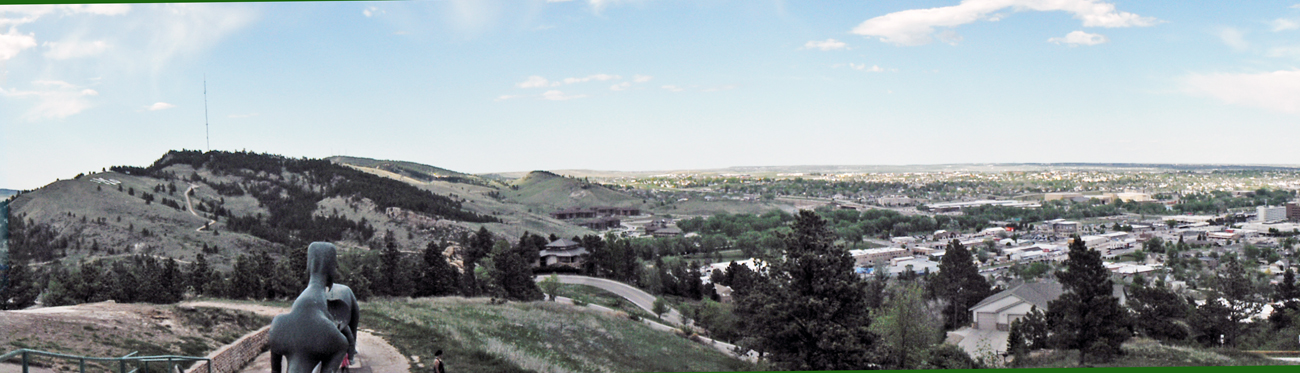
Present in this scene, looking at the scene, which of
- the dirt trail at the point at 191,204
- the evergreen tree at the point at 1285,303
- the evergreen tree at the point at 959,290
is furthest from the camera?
the dirt trail at the point at 191,204

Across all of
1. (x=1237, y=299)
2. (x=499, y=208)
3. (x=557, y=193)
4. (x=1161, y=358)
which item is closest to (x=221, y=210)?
(x=499, y=208)

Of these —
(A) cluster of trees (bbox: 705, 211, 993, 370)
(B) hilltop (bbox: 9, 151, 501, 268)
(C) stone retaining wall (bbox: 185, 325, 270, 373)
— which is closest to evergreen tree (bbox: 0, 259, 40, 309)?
(B) hilltop (bbox: 9, 151, 501, 268)

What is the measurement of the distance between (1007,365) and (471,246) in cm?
2463

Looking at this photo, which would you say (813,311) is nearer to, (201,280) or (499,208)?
(201,280)

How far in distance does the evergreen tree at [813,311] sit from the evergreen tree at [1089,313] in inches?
238

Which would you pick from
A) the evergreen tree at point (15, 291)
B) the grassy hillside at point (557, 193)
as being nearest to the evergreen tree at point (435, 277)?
the evergreen tree at point (15, 291)

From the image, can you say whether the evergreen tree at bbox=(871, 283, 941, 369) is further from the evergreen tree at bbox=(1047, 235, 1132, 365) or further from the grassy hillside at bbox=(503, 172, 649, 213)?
the grassy hillside at bbox=(503, 172, 649, 213)

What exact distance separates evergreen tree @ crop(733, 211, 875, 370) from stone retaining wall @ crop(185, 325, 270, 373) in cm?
1025

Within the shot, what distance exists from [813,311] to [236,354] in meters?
11.4

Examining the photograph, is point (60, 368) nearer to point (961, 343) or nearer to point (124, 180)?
point (961, 343)

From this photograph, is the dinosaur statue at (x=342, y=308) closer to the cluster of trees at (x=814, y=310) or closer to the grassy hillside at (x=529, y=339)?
the grassy hillside at (x=529, y=339)

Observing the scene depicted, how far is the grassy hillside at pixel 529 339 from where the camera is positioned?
1588cm

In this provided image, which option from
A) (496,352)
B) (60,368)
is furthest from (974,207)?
(60,368)

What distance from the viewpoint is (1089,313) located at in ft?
65.5
